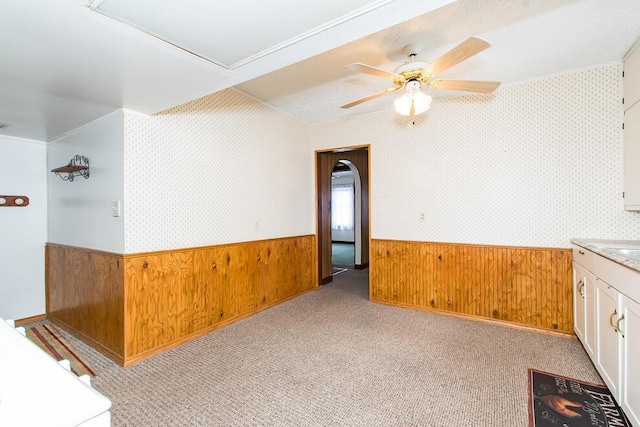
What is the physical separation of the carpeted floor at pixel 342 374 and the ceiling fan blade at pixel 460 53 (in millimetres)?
2203

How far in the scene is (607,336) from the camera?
1906 mm

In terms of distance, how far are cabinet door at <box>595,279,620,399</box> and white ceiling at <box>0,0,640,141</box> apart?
1883mm

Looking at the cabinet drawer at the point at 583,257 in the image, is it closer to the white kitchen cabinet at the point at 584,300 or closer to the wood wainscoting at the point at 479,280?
the white kitchen cabinet at the point at 584,300

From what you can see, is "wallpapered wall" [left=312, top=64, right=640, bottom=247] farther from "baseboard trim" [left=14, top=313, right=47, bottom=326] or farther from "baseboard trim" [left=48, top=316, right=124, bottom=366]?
"baseboard trim" [left=14, top=313, right=47, bottom=326]

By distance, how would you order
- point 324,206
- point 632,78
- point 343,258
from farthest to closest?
1. point 343,258
2. point 324,206
3. point 632,78

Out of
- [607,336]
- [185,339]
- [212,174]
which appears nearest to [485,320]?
[607,336]

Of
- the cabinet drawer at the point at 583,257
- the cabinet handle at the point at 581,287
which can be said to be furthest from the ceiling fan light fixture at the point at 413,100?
the cabinet handle at the point at 581,287

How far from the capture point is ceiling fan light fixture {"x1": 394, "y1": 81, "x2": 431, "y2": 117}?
2332 millimetres

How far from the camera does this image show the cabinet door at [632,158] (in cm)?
234

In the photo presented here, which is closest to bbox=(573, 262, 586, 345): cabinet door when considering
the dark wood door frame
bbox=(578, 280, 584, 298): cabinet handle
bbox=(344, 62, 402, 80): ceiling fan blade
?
bbox=(578, 280, 584, 298): cabinet handle

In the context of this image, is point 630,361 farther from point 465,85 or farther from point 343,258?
point 343,258

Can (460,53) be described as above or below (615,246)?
above

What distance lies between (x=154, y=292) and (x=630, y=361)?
3.30m

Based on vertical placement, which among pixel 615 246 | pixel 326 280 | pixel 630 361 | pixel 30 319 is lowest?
pixel 30 319
